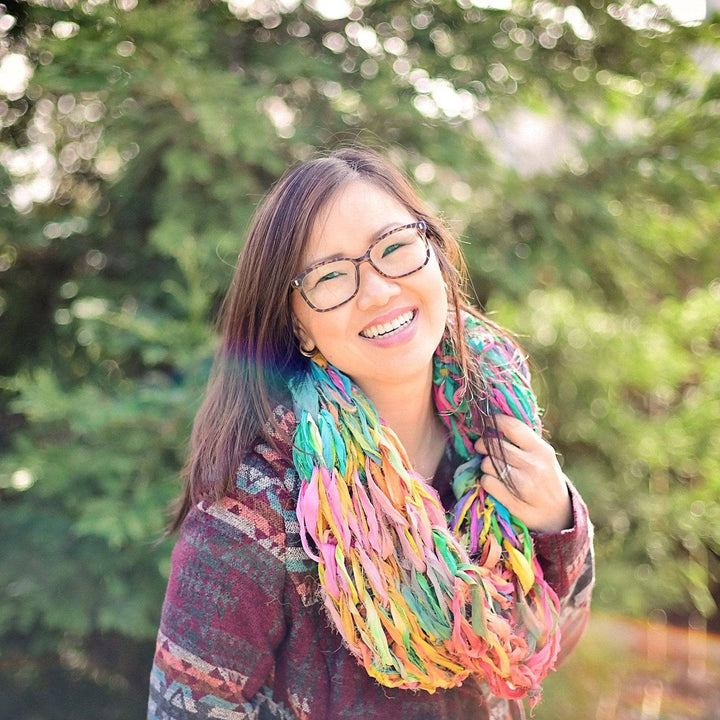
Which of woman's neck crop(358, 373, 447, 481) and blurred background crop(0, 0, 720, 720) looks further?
blurred background crop(0, 0, 720, 720)

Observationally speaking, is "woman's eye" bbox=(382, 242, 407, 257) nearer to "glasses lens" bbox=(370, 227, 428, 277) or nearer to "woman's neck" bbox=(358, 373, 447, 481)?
"glasses lens" bbox=(370, 227, 428, 277)

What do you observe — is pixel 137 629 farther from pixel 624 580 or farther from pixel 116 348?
pixel 624 580

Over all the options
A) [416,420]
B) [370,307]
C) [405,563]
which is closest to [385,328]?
[370,307]

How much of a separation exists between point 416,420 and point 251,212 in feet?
4.05

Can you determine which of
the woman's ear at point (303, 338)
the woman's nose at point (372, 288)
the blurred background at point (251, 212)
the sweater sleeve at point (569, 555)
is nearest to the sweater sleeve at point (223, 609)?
the woman's ear at point (303, 338)

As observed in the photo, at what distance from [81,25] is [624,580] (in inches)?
103

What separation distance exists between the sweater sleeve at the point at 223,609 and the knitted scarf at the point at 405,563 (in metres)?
0.09

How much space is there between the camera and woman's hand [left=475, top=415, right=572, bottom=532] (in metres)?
1.43

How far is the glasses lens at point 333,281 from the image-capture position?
1.30m

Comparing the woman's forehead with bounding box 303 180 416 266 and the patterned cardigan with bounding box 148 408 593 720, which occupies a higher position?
the woman's forehead with bounding box 303 180 416 266

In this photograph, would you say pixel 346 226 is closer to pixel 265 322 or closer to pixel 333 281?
pixel 333 281

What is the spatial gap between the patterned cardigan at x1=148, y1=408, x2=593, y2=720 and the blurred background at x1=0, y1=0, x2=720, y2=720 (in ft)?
3.16

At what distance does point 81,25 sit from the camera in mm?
2021

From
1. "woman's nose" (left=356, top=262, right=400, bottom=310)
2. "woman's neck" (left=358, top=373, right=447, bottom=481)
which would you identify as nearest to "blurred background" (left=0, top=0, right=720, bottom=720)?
"woman's neck" (left=358, top=373, right=447, bottom=481)
